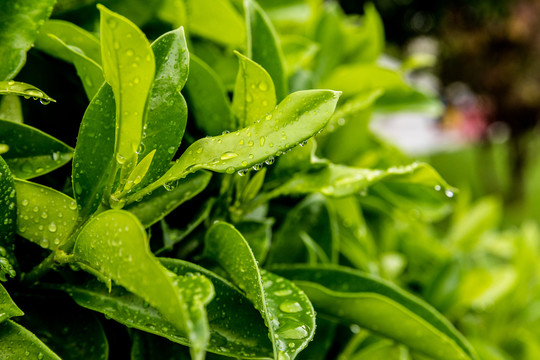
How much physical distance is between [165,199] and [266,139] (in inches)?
4.5

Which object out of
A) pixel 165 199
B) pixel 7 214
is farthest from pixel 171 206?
pixel 7 214

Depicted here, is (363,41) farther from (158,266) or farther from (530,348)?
(158,266)

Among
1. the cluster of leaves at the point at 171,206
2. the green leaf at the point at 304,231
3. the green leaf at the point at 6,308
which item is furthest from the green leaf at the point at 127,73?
the green leaf at the point at 304,231

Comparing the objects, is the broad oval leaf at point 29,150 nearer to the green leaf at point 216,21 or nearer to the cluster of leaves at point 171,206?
the cluster of leaves at point 171,206

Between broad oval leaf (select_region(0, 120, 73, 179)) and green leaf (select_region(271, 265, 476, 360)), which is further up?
broad oval leaf (select_region(0, 120, 73, 179))

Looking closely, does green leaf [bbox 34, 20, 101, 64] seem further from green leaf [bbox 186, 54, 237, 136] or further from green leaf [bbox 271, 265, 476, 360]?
green leaf [bbox 271, 265, 476, 360]

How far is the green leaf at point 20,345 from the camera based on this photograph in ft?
1.04

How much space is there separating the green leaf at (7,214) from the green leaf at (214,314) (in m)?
0.05

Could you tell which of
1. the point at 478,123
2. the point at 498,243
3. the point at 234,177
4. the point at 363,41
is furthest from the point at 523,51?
the point at 234,177

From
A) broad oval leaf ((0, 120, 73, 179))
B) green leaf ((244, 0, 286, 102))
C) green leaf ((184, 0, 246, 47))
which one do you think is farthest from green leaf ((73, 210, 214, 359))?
green leaf ((184, 0, 246, 47))

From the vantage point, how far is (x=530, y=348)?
0.78 metres

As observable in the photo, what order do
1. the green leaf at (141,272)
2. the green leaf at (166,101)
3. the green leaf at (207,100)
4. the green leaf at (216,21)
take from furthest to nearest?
the green leaf at (216,21) → the green leaf at (207,100) → the green leaf at (166,101) → the green leaf at (141,272)

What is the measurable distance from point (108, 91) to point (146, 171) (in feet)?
0.22

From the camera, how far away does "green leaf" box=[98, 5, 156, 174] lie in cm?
27
